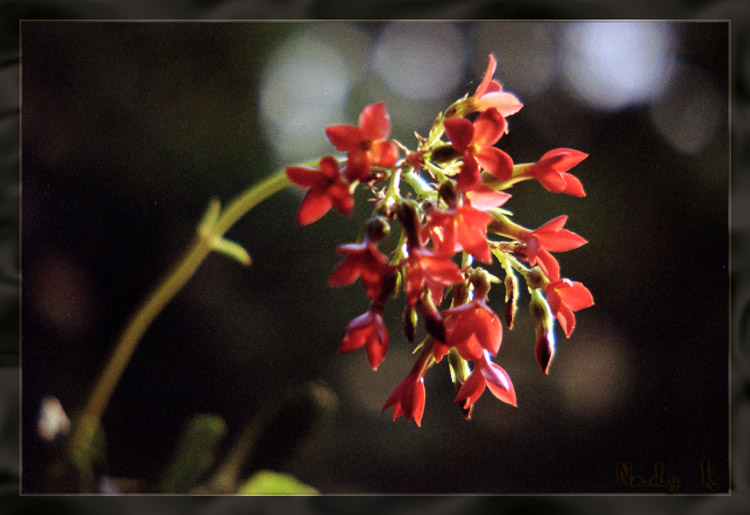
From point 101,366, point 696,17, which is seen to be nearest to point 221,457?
point 101,366

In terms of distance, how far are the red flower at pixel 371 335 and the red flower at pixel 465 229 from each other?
0.08 metres

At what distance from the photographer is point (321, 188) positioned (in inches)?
16.5

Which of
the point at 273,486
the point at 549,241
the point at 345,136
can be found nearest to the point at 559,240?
the point at 549,241

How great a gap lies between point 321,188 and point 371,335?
0.13 meters

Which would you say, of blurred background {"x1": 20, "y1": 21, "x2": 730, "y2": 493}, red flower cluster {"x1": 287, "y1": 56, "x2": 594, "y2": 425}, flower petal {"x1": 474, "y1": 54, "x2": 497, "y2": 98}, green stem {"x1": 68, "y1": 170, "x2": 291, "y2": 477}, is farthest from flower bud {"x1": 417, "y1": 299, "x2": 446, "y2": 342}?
blurred background {"x1": 20, "y1": 21, "x2": 730, "y2": 493}

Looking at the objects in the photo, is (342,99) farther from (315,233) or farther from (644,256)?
(644,256)

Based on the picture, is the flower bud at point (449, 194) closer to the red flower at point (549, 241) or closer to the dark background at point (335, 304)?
the red flower at point (549, 241)

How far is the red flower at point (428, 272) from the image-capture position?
387 millimetres

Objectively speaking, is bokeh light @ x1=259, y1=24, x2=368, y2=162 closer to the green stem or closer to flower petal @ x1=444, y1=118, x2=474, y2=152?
the green stem

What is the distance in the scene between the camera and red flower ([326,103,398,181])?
0.40m

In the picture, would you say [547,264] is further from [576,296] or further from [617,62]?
[617,62]

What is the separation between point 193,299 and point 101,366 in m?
0.25

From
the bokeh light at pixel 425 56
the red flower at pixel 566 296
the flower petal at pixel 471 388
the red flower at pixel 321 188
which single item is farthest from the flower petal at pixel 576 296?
the bokeh light at pixel 425 56

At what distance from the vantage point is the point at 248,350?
45.6 inches
